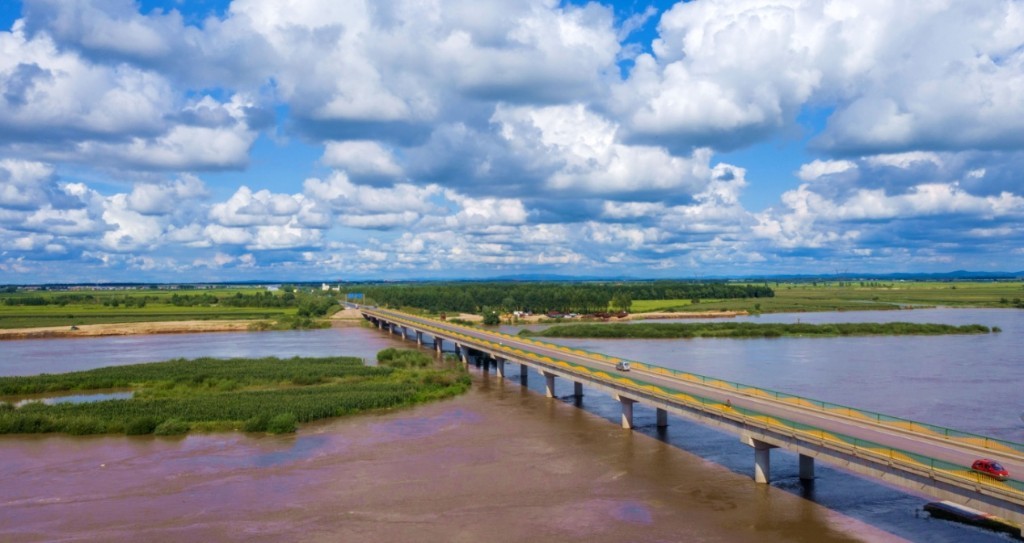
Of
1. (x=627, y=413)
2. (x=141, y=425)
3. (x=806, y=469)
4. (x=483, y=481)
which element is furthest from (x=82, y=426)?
(x=806, y=469)

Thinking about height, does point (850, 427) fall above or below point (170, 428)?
above

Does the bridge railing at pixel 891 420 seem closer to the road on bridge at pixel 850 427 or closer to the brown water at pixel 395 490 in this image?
the road on bridge at pixel 850 427

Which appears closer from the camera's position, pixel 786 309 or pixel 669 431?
pixel 669 431

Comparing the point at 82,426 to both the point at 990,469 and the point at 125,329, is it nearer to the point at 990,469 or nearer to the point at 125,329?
the point at 990,469

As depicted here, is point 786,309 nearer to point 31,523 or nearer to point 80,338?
point 80,338

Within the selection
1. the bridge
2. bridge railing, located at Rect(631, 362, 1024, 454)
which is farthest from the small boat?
bridge railing, located at Rect(631, 362, 1024, 454)

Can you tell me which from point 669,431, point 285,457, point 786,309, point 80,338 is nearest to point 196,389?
point 285,457
